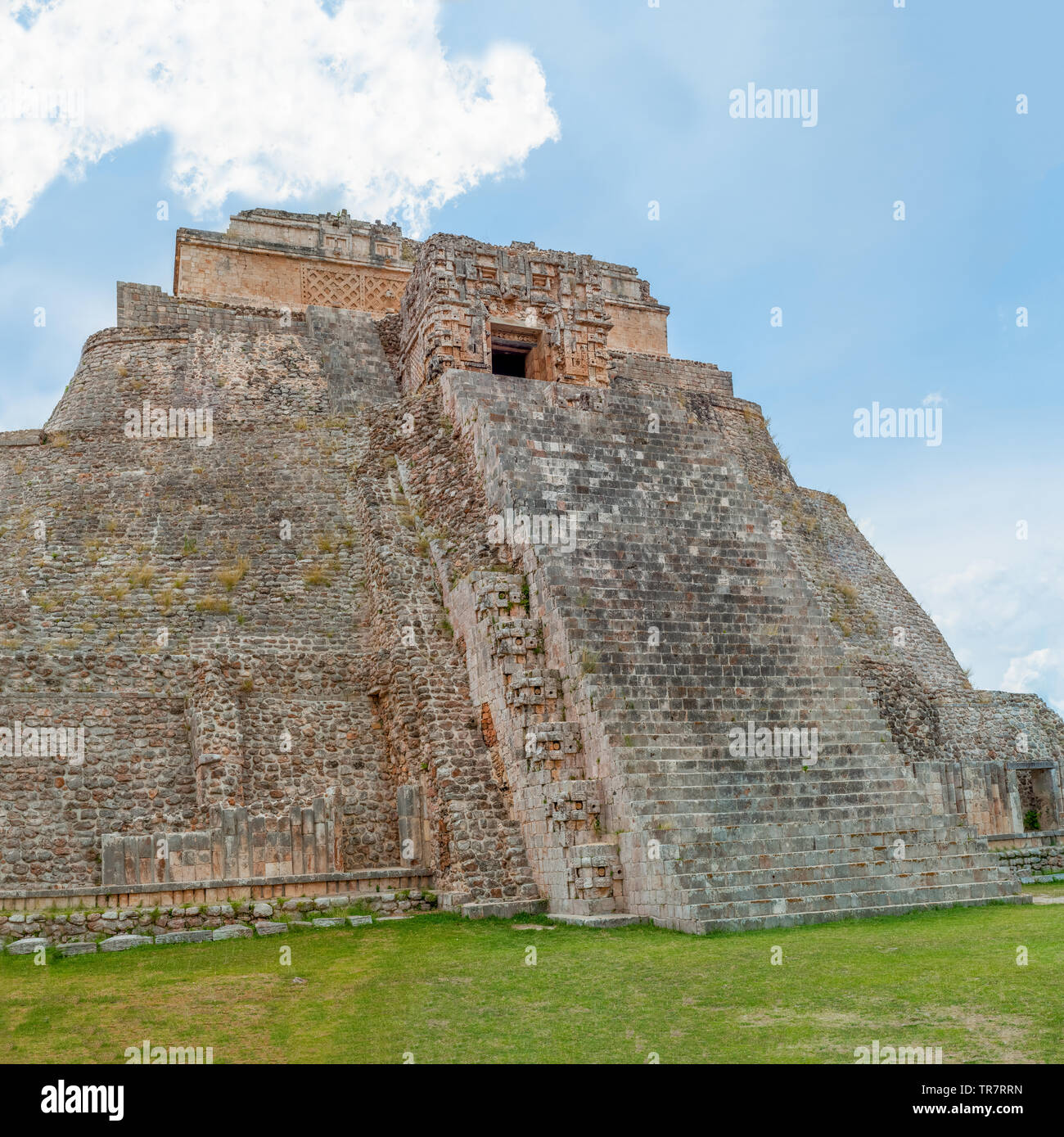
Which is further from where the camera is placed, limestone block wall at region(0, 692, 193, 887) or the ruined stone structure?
limestone block wall at region(0, 692, 193, 887)

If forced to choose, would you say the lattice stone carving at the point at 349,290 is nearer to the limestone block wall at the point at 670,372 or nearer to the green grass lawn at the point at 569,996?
the limestone block wall at the point at 670,372

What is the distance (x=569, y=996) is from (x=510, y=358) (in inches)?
617

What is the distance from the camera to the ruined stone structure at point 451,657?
11820 millimetres

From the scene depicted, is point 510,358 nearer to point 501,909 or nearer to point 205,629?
point 205,629

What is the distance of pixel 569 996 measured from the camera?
7.67 metres

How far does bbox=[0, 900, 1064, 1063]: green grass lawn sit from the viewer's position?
20.5 ft

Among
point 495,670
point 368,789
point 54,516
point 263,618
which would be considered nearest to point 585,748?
point 495,670

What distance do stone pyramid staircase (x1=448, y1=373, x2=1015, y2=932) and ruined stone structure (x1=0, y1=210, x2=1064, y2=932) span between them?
0.04 meters

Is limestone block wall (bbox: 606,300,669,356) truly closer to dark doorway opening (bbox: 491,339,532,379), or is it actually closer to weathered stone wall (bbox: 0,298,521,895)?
dark doorway opening (bbox: 491,339,532,379)

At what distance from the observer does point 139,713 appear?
13.9 m

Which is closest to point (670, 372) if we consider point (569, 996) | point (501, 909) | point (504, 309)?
point (504, 309)

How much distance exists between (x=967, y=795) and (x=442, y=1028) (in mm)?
11005

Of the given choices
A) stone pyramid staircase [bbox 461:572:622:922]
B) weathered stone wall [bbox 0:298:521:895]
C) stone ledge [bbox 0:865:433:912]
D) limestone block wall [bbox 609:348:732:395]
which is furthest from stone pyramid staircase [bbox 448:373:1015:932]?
limestone block wall [bbox 609:348:732:395]

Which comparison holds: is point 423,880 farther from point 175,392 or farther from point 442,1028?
point 175,392
